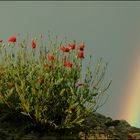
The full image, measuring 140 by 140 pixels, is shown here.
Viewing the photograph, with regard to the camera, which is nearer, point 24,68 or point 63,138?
point 63,138

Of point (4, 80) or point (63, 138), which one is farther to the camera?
point (4, 80)

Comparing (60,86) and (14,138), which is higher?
(60,86)

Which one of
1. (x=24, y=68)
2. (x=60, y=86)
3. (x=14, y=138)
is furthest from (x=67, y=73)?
(x=14, y=138)

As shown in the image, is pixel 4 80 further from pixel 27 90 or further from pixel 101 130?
pixel 101 130

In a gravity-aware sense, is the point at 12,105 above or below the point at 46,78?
below

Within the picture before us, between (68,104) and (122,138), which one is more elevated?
(68,104)

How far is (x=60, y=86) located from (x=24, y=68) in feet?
2.95

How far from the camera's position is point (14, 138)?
8836mm

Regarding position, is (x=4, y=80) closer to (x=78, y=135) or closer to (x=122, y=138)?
(x=78, y=135)

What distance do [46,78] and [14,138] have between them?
1278 millimetres

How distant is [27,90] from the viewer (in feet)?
30.0

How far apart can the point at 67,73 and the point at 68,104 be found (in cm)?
61

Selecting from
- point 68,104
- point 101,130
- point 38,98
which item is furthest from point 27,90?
point 101,130

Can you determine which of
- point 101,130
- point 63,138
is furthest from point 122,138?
point 63,138
